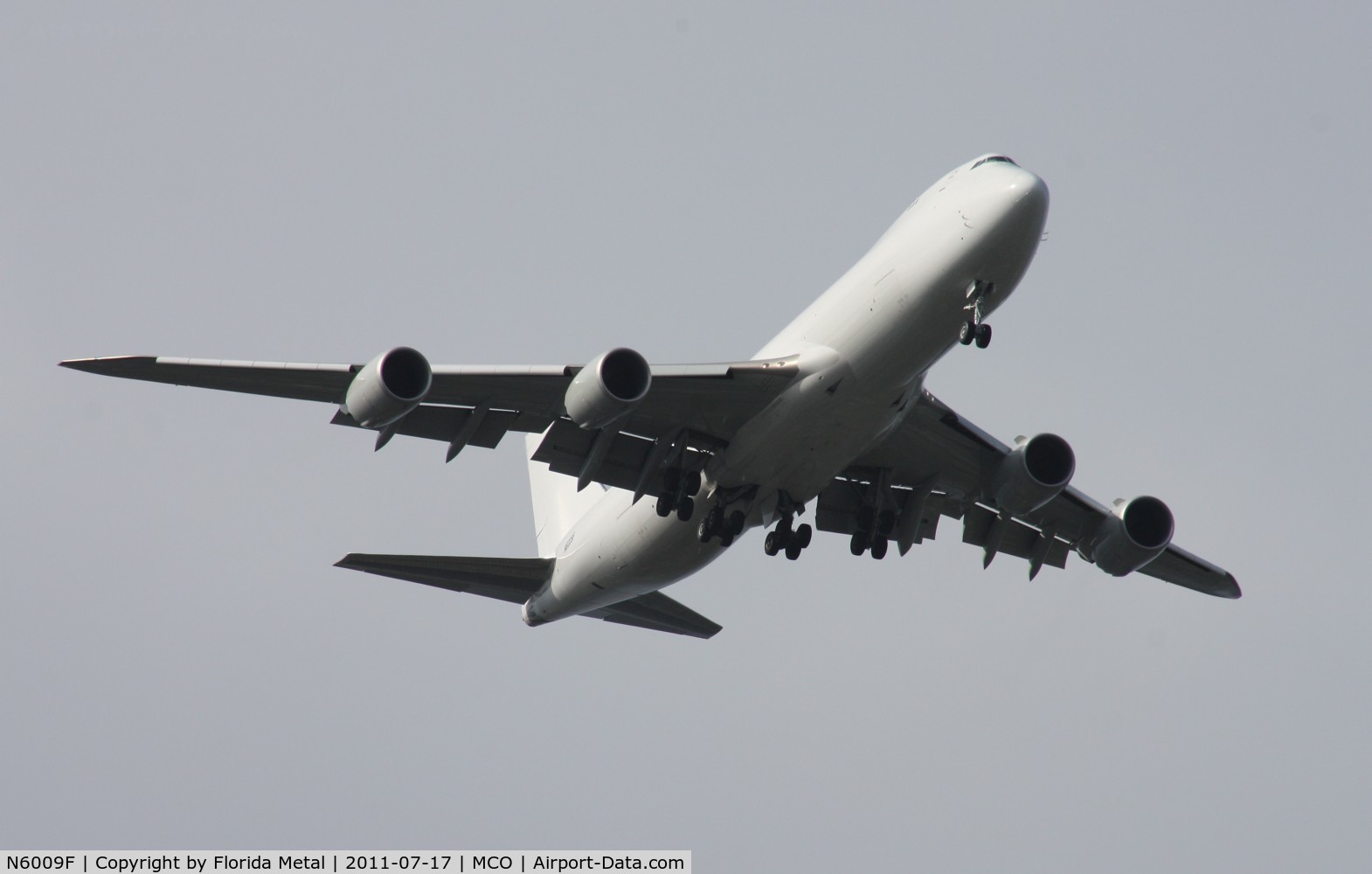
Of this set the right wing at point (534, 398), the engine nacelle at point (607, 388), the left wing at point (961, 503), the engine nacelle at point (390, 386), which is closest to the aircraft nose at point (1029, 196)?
the right wing at point (534, 398)

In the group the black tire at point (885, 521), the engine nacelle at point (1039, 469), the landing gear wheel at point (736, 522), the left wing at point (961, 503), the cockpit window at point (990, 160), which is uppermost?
the cockpit window at point (990, 160)

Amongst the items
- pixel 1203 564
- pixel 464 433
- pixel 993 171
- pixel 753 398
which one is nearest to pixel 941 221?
pixel 993 171

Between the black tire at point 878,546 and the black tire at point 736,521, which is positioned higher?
the black tire at point 878,546

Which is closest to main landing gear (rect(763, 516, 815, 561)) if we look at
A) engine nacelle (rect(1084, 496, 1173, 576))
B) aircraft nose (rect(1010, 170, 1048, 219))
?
engine nacelle (rect(1084, 496, 1173, 576))

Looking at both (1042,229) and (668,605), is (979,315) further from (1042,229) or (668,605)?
(668,605)

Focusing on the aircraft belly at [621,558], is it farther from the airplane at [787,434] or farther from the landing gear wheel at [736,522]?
the landing gear wheel at [736,522]

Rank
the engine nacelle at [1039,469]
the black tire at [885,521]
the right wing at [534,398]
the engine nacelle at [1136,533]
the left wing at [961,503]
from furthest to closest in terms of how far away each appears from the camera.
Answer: the black tire at [885,521] < the engine nacelle at [1136,533] < the left wing at [961,503] < the engine nacelle at [1039,469] < the right wing at [534,398]

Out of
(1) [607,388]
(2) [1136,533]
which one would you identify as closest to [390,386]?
(1) [607,388]

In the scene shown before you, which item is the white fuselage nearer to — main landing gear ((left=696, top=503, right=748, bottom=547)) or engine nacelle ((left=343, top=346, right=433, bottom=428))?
main landing gear ((left=696, top=503, right=748, bottom=547))
